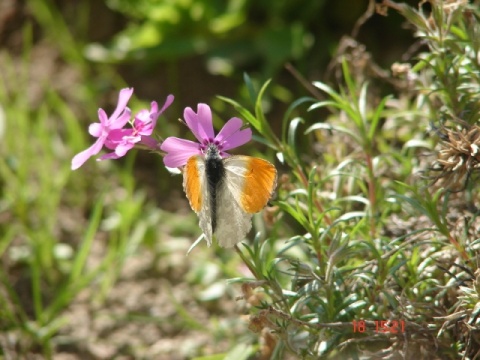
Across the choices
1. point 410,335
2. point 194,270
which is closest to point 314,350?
point 410,335

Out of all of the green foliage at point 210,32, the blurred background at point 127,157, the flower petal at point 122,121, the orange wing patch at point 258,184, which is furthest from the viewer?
the green foliage at point 210,32

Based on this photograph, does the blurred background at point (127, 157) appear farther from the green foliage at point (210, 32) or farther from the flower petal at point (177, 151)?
the flower petal at point (177, 151)

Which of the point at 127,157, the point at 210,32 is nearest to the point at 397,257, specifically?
the point at 127,157

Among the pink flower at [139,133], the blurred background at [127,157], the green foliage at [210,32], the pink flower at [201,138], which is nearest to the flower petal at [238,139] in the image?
the pink flower at [201,138]

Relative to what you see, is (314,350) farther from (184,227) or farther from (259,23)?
(259,23)

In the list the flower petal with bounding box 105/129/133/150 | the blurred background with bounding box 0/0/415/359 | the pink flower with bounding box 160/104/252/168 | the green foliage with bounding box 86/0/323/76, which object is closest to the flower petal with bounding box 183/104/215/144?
the pink flower with bounding box 160/104/252/168

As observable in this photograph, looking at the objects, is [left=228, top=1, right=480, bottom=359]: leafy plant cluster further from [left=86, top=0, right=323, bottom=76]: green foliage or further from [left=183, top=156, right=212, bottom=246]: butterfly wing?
[left=86, top=0, right=323, bottom=76]: green foliage
